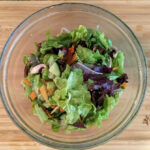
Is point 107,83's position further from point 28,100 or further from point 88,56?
point 28,100

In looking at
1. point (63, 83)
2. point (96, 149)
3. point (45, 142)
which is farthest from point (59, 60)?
point (96, 149)

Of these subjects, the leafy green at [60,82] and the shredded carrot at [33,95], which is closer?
the leafy green at [60,82]

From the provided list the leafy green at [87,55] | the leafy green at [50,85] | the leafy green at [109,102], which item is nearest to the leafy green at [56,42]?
the leafy green at [87,55]

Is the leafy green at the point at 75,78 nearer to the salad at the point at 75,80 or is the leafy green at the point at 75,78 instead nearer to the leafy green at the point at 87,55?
the salad at the point at 75,80

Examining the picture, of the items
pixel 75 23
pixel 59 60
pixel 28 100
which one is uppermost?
pixel 75 23

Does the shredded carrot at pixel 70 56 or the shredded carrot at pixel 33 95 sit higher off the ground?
the shredded carrot at pixel 70 56

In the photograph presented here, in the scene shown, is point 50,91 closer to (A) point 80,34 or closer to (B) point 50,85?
(B) point 50,85

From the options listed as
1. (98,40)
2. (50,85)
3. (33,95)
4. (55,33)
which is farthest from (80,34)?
(33,95)
